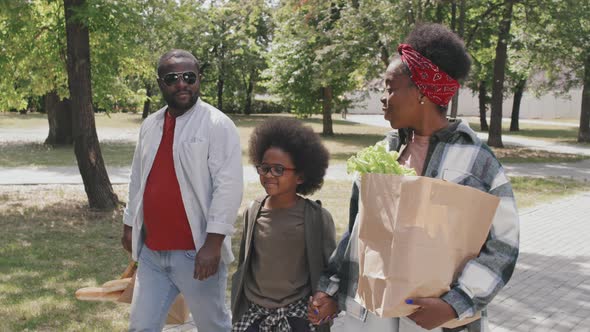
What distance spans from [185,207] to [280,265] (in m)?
0.60

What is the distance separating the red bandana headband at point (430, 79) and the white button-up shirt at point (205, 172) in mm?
1329

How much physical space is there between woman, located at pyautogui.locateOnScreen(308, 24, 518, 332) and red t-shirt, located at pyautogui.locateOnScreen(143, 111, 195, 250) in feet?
3.49

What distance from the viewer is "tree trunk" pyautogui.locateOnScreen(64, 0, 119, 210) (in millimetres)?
9695

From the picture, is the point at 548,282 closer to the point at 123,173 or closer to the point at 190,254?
the point at 190,254

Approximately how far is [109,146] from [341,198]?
554 inches

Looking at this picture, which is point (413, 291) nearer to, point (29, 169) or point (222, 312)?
point (222, 312)

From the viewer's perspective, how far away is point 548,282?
277 inches

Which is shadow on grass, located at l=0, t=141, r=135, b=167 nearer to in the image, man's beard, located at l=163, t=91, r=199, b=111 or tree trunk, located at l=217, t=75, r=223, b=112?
man's beard, located at l=163, t=91, r=199, b=111

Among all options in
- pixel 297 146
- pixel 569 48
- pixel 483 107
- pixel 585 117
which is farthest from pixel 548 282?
pixel 483 107

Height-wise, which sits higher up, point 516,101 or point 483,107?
point 516,101

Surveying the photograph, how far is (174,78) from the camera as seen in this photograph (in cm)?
359

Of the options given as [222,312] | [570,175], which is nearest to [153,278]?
[222,312]

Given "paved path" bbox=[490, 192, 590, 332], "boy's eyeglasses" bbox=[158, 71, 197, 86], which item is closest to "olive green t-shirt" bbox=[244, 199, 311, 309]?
"boy's eyeglasses" bbox=[158, 71, 197, 86]

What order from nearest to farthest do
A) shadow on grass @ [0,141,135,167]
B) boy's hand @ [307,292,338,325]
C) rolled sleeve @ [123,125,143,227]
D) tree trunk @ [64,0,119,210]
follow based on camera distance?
boy's hand @ [307,292,338,325] < rolled sleeve @ [123,125,143,227] < tree trunk @ [64,0,119,210] < shadow on grass @ [0,141,135,167]
